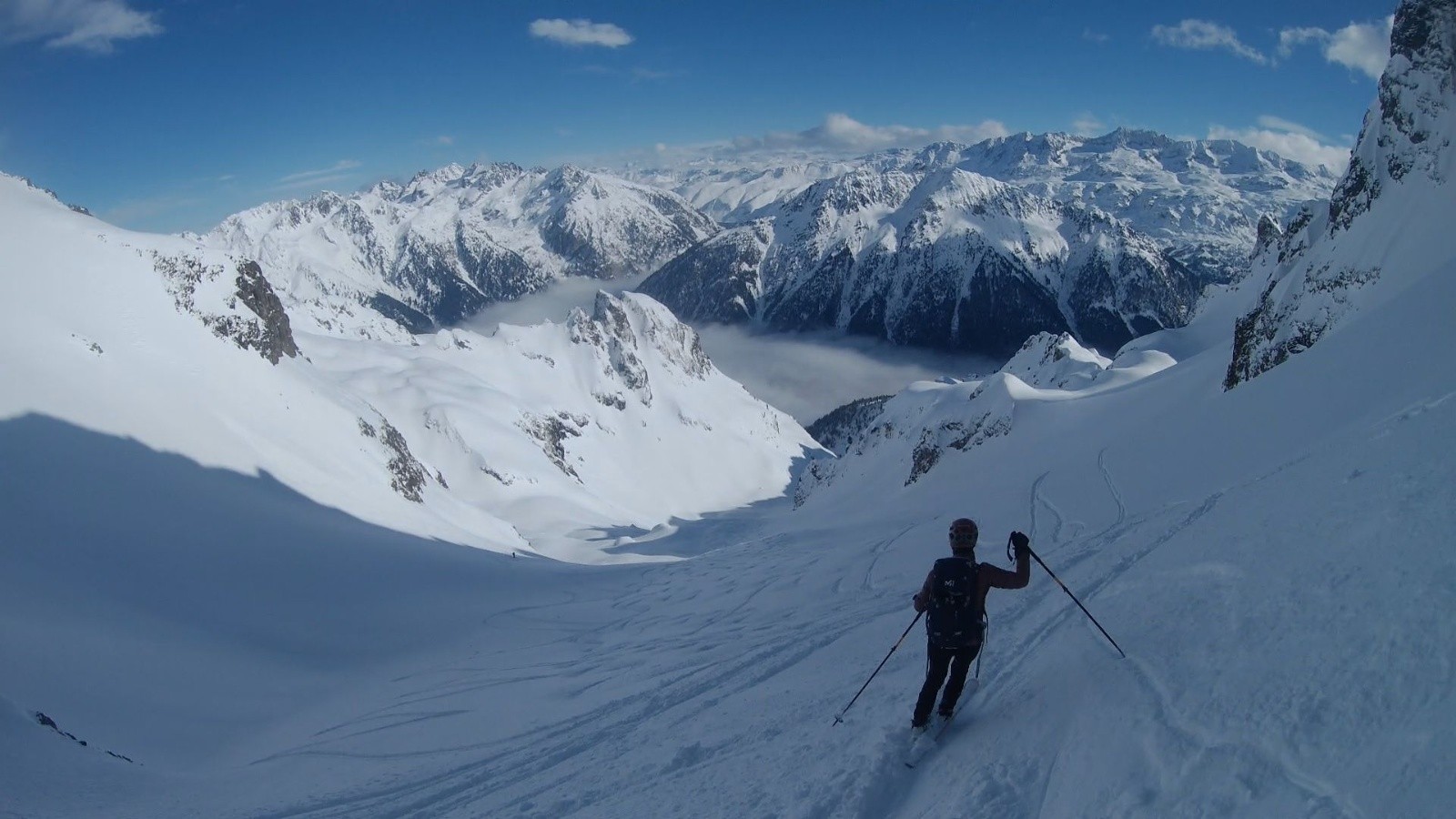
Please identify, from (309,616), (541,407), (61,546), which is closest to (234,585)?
(309,616)

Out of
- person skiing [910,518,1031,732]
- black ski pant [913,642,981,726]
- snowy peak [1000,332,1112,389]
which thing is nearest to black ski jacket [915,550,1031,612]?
person skiing [910,518,1031,732]

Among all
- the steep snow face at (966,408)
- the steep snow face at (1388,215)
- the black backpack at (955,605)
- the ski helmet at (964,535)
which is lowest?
the steep snow face at (966,408)

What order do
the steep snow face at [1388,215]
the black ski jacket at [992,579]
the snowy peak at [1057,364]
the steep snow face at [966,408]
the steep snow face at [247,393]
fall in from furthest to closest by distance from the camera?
the snowy peak at [1057,364]
the steep snow face at [966,408]
the steep snow face at [247,393]
the steep snow face at [1388,215]
the black ski jacket at [992,579]

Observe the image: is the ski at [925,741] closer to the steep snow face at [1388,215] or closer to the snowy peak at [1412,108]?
the steep snow face at [1388,215]

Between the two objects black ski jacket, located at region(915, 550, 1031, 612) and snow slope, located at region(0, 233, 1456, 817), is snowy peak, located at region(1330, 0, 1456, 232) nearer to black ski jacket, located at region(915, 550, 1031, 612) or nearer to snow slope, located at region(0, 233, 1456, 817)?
snow slope, located at region(0, 233, 1456, 817)

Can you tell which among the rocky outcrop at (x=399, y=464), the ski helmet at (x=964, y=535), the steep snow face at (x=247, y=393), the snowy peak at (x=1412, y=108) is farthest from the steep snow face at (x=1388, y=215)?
the rocky outcrop at (x=399, y=464)

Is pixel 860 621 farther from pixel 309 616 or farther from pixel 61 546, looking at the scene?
pixel 61 546
